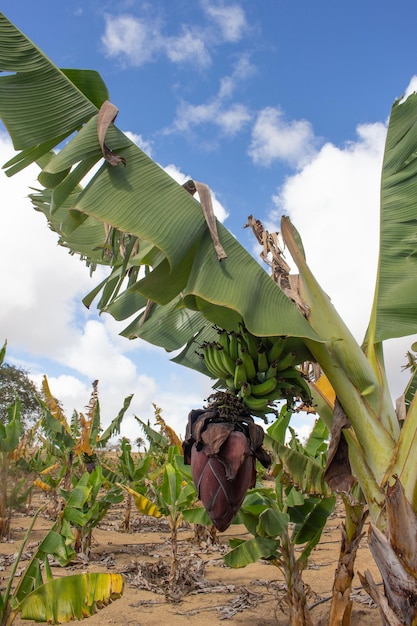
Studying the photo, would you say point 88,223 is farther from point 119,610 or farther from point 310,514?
point 119,610

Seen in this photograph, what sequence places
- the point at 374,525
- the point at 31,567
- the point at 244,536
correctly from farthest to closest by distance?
the point at 244,536 < the point at 31,567 < the point at 374,525

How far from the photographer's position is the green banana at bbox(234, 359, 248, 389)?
9.05 ft

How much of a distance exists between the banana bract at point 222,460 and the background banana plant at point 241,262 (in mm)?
536

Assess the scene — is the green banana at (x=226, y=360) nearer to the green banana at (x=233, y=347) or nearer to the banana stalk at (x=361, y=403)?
the green banana at (x=233, y=347)

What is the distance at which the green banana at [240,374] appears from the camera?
276cm

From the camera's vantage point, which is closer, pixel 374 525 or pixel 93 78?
pixel 374 525

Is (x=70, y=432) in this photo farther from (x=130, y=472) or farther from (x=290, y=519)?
(x=290, y=519)

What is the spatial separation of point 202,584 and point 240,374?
4.56m

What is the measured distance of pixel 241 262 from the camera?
8.77 ft

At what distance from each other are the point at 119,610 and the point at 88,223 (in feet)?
14.0

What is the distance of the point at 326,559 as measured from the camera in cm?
776

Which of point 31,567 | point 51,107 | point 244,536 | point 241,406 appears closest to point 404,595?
point 241,406

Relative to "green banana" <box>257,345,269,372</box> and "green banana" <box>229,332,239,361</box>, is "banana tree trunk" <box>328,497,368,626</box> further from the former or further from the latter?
"green banana" <box>229,332,239,361</box>

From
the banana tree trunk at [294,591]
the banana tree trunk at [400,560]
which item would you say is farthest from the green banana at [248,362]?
the banana tree trunk at [294,591]
